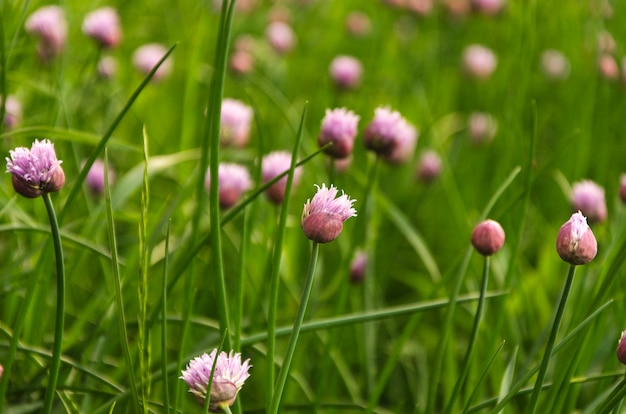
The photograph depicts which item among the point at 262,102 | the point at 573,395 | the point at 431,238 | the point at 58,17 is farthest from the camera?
the point at 262,102

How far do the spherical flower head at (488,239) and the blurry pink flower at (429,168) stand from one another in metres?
0.71

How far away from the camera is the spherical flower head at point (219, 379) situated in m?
0.54

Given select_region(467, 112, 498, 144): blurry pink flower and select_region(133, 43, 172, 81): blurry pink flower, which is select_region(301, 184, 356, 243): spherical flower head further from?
select_region(467, 112, 498, 144): blurry pink flower

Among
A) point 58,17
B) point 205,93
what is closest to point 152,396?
point 58,17

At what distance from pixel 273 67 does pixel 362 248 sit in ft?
3.15

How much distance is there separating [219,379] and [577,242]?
0.31 m

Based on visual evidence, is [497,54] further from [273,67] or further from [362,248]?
[362,248]

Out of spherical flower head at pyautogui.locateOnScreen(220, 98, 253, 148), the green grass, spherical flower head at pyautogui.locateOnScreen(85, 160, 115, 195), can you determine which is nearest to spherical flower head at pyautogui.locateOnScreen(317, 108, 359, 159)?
the green grass

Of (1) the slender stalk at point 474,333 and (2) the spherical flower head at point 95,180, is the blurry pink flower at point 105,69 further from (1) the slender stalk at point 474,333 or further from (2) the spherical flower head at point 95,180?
(1) the slender stalk at point 474,333

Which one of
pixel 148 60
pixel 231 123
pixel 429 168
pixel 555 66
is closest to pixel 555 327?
pixel 231 123

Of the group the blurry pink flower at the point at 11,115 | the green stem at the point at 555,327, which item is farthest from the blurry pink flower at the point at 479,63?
the green stem at the point at 555,327

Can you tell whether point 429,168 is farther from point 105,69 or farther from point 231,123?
point 105,69

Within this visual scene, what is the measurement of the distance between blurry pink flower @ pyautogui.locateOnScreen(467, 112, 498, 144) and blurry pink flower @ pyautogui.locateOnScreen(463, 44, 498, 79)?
23cm

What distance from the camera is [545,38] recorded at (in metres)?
2.30
